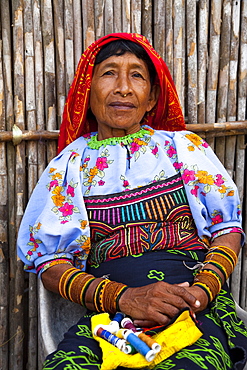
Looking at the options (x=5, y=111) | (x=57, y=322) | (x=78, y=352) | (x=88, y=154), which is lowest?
(x=57, y=322)

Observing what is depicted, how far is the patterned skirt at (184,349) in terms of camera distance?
1.36m

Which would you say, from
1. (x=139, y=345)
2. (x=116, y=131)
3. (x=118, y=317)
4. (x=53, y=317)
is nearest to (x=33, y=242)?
(x=53, y=317)

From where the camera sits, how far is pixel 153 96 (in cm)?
225

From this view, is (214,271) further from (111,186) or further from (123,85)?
(123,85)

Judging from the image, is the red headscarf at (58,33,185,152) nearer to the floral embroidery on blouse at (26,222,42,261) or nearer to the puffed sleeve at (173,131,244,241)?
the puffed sleeve at (173,131,244,241)

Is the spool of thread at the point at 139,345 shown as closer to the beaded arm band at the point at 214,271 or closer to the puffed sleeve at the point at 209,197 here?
the beaded arm band at the point at 214,271

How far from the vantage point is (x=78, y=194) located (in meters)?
1.93

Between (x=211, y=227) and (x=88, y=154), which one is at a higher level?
(x=88, y=154)

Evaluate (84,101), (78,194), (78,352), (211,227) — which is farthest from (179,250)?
(84,101)

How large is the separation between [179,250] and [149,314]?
42cm

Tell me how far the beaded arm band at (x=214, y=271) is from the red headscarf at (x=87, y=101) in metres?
0.80

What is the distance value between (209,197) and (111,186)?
0.48 m

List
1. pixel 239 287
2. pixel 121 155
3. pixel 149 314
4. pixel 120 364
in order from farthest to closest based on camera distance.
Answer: pixel 239 287, pixel 121 155, pixel 149 314, pixel 120 364

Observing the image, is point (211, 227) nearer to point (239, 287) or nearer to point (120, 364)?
point (120, 364)
